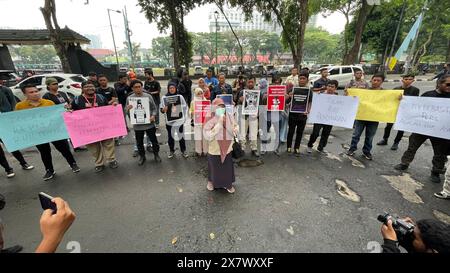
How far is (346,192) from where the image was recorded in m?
3.48

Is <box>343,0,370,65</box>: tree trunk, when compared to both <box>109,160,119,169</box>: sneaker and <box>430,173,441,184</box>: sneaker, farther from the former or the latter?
<box>109,160,119,169</box>: sneaker

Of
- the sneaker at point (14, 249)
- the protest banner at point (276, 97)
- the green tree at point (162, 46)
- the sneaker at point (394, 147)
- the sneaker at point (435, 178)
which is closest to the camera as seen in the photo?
the sneaker at point (14, 249)

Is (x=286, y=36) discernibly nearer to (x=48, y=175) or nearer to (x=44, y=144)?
(x=44, y=144)

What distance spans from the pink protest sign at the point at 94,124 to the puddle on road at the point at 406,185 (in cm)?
513

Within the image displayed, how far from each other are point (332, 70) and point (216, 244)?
52.4 ft

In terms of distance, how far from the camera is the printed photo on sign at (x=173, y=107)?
15.0ft

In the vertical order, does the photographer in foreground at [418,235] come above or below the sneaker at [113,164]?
above

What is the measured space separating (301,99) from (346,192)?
2056mm

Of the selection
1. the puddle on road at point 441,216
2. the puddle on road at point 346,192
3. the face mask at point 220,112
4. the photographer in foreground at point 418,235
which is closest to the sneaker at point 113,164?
the face mask at point 220,112

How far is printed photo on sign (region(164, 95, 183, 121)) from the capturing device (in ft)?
15.0

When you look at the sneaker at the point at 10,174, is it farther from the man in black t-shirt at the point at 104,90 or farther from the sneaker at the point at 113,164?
the man in black t-shirt at the point at 104,90

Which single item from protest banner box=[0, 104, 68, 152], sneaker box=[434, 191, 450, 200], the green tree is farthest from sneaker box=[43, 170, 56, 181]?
the green tree

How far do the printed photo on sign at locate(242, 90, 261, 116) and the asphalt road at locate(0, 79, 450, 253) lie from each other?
1132 millimetres

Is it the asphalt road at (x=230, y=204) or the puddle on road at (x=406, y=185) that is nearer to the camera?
the asphalt road at (x=230, y=204)
